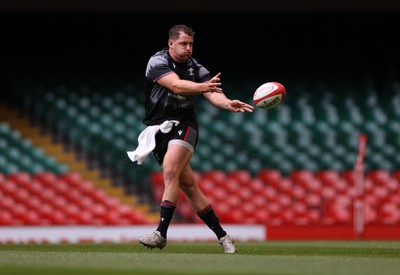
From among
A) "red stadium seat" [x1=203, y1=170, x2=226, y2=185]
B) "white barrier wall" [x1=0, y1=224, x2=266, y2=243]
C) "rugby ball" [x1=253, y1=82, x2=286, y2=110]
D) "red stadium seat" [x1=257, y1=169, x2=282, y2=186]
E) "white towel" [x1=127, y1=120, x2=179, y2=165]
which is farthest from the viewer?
"red stadium seat" [x1=257, y1=169, x2=282, y2=186]

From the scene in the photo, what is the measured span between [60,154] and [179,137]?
10779 millimetres

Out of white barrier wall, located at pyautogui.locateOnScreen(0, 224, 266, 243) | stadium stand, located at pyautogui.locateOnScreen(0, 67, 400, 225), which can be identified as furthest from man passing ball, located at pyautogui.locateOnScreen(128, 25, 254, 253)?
stadium stand, located at pyautogui.locateOnScreen(0, 67, 400, 225)

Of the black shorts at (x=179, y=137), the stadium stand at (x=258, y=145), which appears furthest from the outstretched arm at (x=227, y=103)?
the stadium stand at (x=258, y=145)

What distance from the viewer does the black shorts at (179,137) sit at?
8.20m

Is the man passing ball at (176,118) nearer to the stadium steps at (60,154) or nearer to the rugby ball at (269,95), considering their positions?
the rugby ball at (269,95)

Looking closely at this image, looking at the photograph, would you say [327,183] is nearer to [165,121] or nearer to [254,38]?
[254,38]

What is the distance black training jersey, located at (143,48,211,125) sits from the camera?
827cm

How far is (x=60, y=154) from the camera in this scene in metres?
18.7

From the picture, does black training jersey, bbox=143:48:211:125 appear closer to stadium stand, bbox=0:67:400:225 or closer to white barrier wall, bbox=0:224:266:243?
white barrier wall, bbox=0:224:266:243

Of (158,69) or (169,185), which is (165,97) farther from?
(169,185)

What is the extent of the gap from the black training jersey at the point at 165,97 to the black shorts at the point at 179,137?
10 cm

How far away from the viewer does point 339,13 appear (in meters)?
20.8

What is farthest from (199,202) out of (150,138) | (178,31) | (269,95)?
(178,31)

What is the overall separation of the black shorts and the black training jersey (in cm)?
10
